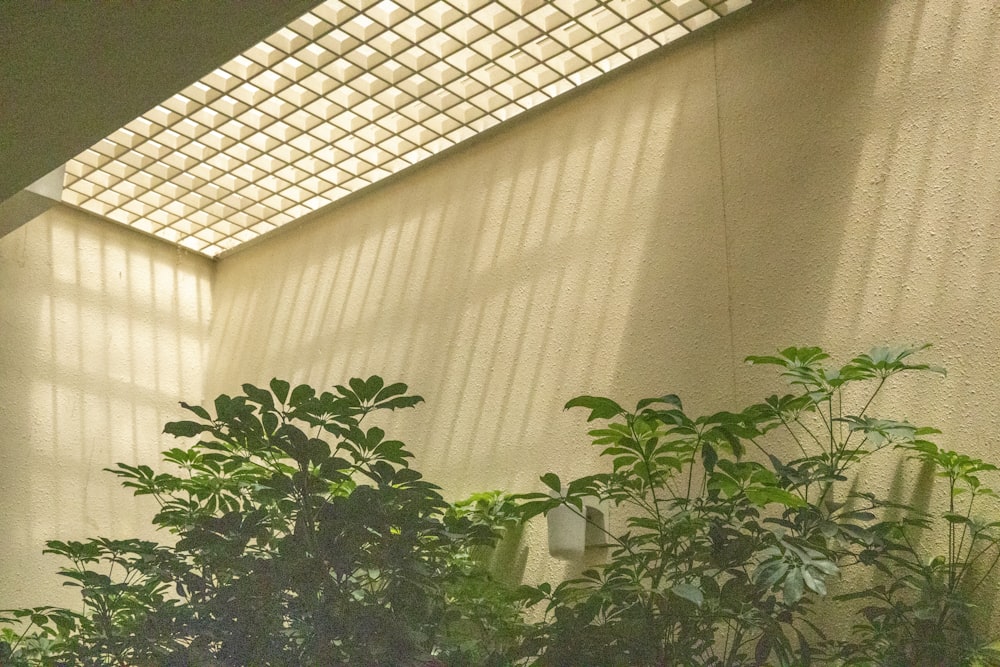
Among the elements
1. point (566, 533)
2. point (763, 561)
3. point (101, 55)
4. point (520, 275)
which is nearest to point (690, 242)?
point (520, 275)

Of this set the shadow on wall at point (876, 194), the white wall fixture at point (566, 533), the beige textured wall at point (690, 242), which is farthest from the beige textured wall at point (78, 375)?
the shadow on wall at point (876, 194)

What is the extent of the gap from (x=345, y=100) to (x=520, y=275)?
4.21 feet

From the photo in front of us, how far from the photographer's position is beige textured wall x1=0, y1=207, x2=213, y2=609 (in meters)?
5.68

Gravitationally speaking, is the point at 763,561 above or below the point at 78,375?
above

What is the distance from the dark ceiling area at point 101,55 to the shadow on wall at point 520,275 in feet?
6.79

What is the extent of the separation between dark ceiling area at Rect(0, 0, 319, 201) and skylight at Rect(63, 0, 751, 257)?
1.32 meters

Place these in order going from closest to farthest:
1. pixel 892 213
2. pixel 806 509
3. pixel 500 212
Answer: pixel 806 509, pixel 892 213, pixel 500 212

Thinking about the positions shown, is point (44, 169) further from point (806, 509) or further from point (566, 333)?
point (806, 509)

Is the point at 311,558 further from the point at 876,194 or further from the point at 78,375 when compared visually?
the point at 78,375

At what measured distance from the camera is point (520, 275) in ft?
17.1

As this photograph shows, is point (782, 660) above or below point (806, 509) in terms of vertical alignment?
below

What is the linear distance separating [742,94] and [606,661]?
2.55 meters

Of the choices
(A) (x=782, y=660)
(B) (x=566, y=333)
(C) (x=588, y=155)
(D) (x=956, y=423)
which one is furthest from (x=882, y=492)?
(C) (x=588, y=155)

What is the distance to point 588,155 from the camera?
16.6 feet
